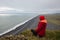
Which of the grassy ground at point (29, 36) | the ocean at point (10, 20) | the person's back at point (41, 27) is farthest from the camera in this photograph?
the ocean at point (10, 20)

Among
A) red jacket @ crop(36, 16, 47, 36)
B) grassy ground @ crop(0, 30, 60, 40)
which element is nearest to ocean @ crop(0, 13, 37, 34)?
grassy ground @ crop(0, 30, 60, 40)

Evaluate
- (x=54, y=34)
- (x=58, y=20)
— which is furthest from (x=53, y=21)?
(x=54, y=34)

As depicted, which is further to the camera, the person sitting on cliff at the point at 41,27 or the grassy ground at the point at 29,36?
the grassy ground at the point at 29,36

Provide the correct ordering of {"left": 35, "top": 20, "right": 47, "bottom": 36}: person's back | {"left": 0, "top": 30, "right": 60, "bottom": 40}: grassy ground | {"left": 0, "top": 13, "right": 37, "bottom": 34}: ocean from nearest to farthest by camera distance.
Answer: {"left": 35, "top": 20, "right": 47, "bottom": 36}: person's back < {"left": 0, "top": 30, "right": 60, "bottom": 40}: grassy ground < {"left": 0, "top": 13, "right": 37, "bottom": 34}: ocean

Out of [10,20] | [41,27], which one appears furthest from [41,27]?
[10,20]

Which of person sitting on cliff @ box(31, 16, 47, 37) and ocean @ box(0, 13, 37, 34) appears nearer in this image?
person sitting on cliff @ box(31, 16, 47, 37)

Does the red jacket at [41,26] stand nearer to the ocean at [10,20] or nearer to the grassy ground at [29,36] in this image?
the grassy ground at [29,36]

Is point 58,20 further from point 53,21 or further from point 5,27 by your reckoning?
point 5,27

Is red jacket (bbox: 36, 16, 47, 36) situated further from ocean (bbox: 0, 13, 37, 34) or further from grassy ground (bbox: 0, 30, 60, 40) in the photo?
ocean (bbox: 0, 13, 37, 34)

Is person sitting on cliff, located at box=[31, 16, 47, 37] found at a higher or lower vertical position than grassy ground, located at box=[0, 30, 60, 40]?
higher

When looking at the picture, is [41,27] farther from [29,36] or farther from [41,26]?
[29,36]

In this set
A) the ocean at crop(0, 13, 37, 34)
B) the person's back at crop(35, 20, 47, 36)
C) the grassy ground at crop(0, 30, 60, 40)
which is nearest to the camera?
the person's back at crop(35, 20, 47, 36)

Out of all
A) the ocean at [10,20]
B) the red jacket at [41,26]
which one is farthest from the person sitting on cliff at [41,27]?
the ocean at [10,20]

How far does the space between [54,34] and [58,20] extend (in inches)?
60.2
